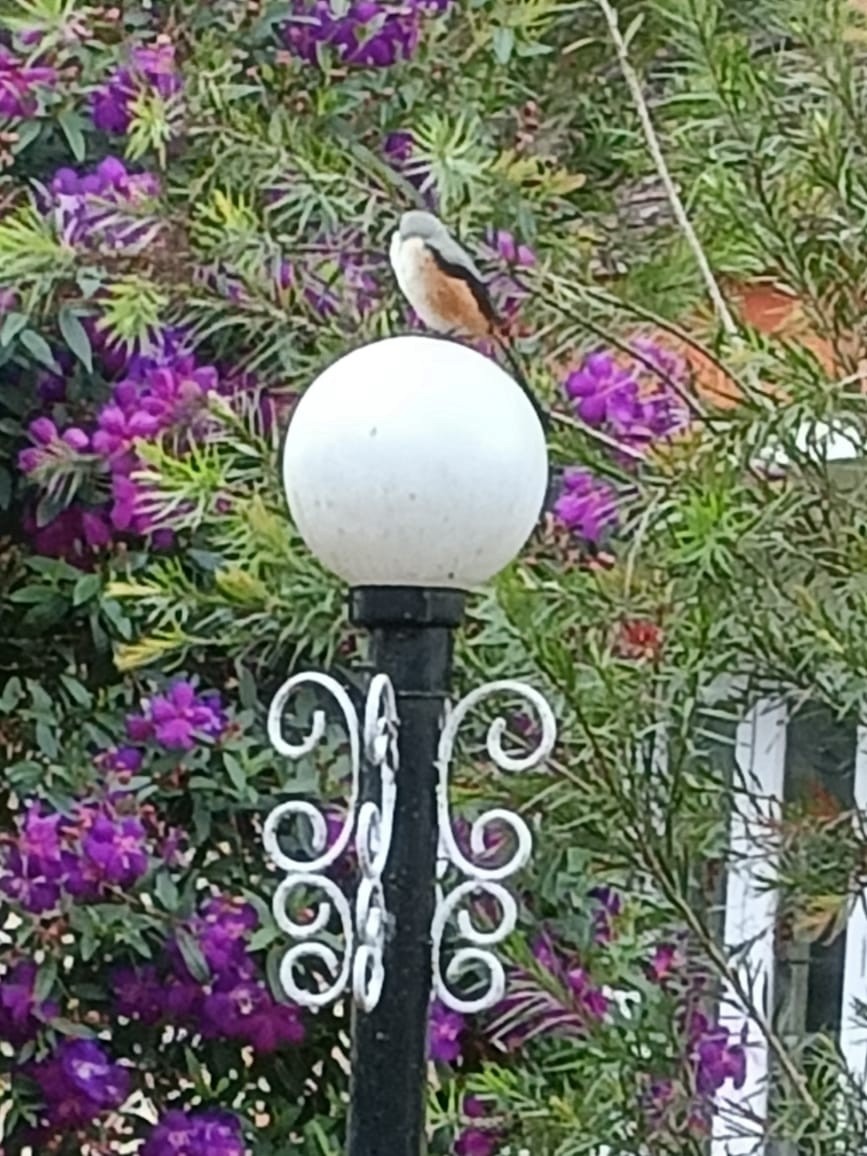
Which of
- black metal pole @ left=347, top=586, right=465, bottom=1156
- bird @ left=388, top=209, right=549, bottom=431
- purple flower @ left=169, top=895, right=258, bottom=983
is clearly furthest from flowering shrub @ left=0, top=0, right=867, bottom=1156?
black metal pole @ left=347, top=586, right=465, bottom=1156

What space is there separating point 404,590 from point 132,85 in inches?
47.9

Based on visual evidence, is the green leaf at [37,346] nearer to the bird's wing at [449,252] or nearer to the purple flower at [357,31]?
the purple flower at [357,31]

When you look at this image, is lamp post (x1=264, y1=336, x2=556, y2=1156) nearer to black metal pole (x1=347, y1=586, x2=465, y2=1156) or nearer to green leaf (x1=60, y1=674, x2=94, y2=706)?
black metal pole (x1=347, y1=586, x2=465, y2=1156)

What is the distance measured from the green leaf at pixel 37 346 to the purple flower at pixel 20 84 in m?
0.28

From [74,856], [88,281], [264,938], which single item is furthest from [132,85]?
[264,938]

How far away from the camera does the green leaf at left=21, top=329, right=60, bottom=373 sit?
103 inches

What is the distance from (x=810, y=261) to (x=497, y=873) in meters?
0.77

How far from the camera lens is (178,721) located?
2590 mm

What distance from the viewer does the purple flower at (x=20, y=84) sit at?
2688mm

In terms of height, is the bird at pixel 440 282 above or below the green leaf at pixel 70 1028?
above

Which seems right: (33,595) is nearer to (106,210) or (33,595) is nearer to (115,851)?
(115,851)

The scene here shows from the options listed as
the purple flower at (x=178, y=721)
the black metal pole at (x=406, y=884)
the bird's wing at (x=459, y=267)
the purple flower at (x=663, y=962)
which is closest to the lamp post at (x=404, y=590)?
the black metal pole at (x=406, y=884)

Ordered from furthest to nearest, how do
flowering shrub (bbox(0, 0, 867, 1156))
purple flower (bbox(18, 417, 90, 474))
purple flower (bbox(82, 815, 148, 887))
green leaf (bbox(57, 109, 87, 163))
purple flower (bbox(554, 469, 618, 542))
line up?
green leaf (bbox(57, 109, 87, 163)), purple flower (bbox(18, 417, 90, 474)), purple flower (bbox(82, 815, 148, 887)), purple flower (bbox(554, 469, 618, 542)), flowering shrub (bbox(0, 0, 867, 1156))

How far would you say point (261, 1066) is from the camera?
273cm
